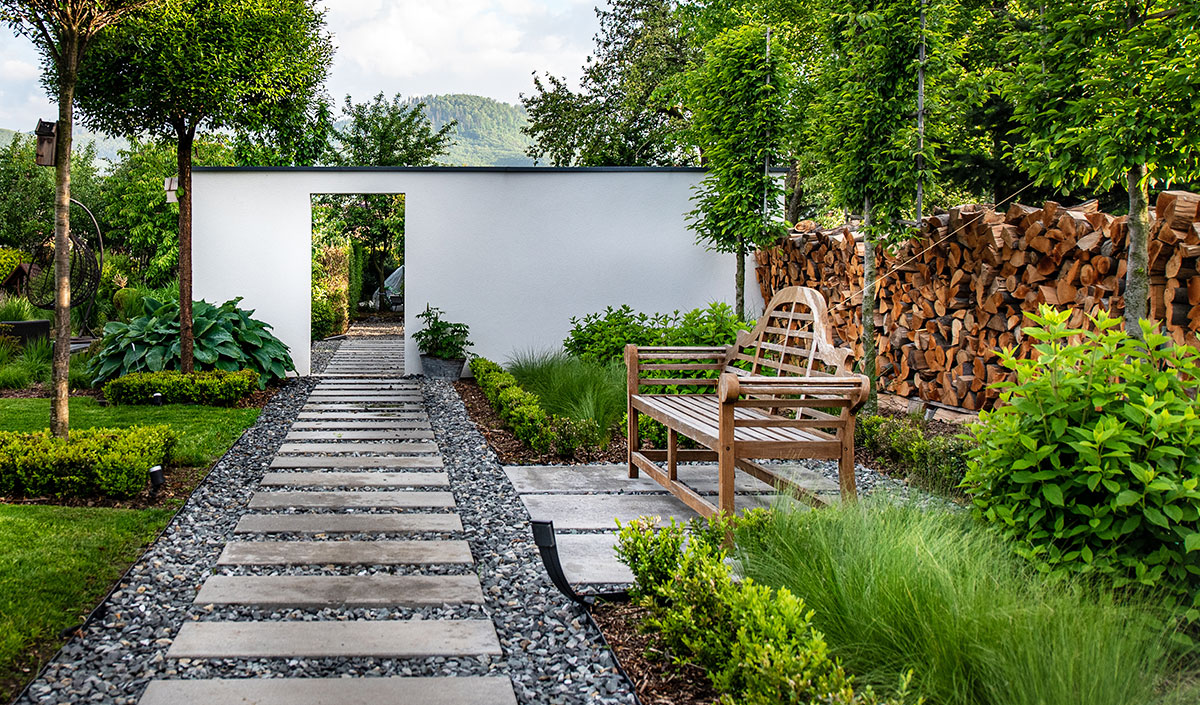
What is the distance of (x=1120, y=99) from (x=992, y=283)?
73.5 inches

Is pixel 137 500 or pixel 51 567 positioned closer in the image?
pixel 51 567

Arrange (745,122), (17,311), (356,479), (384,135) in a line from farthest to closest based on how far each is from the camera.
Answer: (384,135) → (17,311) → (745,122) → (356,479)

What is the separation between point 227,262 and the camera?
951cm

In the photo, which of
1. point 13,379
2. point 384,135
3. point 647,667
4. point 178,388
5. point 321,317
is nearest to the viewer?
point 647,667

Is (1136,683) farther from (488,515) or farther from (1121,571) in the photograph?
(488,515)

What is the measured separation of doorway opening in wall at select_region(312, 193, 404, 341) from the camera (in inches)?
637

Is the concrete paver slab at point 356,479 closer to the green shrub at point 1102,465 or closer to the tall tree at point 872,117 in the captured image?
the green shrub at point 1102,465

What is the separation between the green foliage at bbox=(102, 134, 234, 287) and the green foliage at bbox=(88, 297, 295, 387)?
10837mm

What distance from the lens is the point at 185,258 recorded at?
7855 millimetres

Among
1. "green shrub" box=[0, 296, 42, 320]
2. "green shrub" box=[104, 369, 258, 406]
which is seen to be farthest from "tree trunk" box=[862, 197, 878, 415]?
"green shrub" box=[0, 296, 42, 320]

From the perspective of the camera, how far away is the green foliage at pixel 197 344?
26.0 ft

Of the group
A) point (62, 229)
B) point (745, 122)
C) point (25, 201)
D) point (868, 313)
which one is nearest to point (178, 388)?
point (62, 229)

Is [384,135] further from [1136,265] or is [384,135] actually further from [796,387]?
[796,387]

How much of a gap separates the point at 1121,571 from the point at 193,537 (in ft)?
10.7
